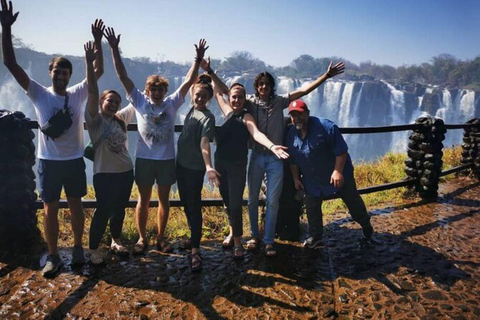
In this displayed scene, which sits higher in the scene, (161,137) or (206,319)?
(161,137)

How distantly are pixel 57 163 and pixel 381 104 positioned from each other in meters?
119

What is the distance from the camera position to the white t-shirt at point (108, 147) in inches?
132

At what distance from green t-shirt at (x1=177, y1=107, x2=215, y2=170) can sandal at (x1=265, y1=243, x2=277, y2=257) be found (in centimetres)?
112

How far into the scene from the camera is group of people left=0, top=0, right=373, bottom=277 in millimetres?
3201

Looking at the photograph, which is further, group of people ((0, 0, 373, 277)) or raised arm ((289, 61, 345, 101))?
raised arm ((289, 61, 345, 101))

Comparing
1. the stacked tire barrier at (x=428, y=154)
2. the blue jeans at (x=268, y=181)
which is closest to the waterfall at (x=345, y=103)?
the stacked tire barrier at (x=428, y=154)

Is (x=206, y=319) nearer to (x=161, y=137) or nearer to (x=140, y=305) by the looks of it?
(x=140, y=305)

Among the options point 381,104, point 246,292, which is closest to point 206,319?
point 246,292

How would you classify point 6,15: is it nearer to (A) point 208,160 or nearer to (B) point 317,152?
(A) point 208,160

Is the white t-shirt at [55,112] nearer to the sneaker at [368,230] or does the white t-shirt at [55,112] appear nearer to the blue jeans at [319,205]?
the blue jeans at [319,205]

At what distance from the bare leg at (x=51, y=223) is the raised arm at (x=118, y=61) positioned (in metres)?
1.38

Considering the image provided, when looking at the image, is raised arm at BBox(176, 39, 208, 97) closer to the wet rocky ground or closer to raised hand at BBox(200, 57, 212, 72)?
raised hand at BBox(200, 57, 212, 72)

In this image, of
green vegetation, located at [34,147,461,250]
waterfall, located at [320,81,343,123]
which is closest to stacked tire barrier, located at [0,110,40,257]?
green vegetation, located at [34,147,461,250]

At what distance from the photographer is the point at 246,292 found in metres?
2.90
